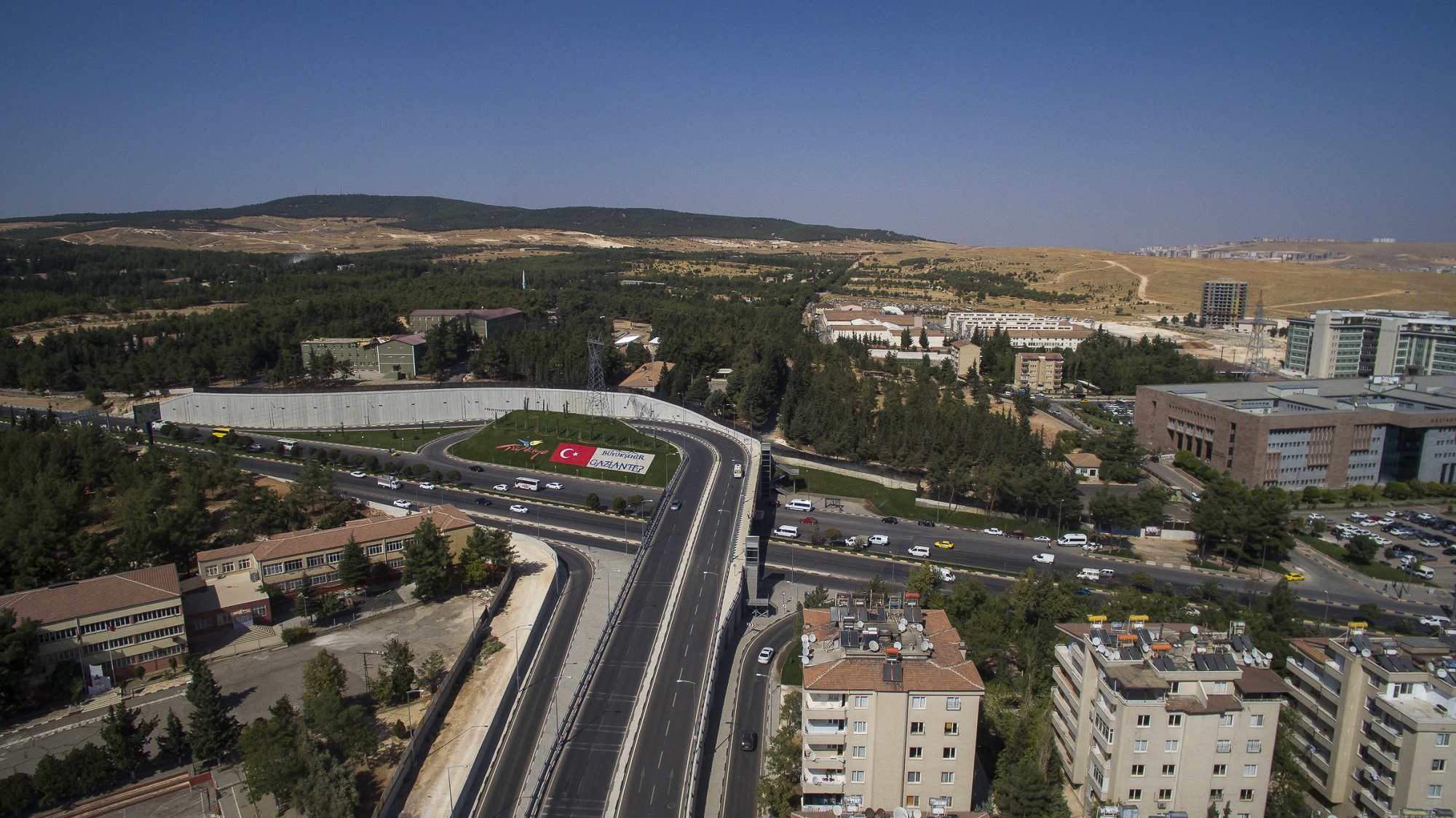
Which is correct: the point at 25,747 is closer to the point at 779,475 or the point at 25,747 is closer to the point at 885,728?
the point at 885,728

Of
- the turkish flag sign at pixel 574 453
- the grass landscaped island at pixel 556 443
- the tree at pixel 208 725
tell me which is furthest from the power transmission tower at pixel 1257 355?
the tree at pixel 208 725

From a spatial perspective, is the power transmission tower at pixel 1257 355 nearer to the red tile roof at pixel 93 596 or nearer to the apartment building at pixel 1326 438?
the apartment building at pixel 1326 438

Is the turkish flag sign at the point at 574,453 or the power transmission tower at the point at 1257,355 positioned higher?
the power transmission tower at the point at 1257,355

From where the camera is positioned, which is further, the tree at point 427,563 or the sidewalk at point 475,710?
the tree at point 427,563

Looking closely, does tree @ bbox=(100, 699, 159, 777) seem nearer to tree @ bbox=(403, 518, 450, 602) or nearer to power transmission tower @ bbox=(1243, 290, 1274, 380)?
tree @ bbox=(403, 518, 450, 602)

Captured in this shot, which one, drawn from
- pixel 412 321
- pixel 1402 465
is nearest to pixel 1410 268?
pixel 1402 465

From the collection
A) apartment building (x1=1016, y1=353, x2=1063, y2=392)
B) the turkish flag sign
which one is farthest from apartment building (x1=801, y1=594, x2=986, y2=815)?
apartment building (x1=1016, y1=353, x2=1063, y2=392)
